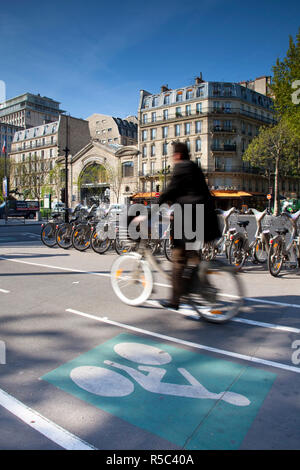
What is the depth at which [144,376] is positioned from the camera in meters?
2.77

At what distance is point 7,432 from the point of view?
209cm

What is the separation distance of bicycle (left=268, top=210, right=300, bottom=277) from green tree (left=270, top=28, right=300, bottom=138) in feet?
37.7

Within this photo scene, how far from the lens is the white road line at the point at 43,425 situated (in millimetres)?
1982

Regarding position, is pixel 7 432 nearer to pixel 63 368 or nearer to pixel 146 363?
pixel 63 368

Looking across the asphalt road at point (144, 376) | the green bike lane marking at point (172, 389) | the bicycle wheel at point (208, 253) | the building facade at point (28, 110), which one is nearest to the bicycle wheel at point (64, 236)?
the bicycle wheel at point (208, 253)

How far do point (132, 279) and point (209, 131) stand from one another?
45826mm

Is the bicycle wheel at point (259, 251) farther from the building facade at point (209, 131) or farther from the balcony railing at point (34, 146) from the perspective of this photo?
the balcony railing at point (34, 146)

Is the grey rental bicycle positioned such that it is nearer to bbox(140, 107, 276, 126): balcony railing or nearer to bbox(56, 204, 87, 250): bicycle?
bbox(56, 204, 87, 250): bicycle

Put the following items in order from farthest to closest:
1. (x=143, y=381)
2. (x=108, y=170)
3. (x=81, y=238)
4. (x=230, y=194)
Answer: (x=108, y=170)
(x=230, y=194)
(x=81, y=238)
(x=143, y=381)

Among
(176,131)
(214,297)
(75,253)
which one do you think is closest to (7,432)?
(214,297)

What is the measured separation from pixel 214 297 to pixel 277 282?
269 centimetres

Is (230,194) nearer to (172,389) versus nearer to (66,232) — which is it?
(66,232)

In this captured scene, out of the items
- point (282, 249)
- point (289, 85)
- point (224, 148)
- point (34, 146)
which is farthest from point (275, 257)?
point (34, 146)

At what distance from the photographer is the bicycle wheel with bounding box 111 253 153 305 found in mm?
4531
